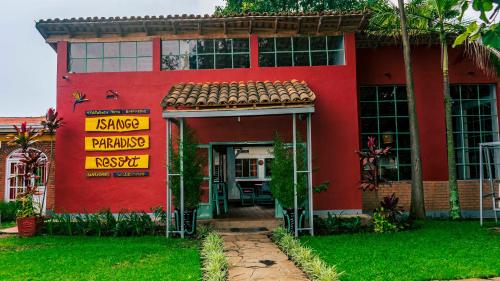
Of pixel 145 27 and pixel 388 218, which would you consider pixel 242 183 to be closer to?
pixel 145 27

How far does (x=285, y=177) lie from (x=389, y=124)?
4.78 meters

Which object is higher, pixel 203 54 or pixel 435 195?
pixel 203 54

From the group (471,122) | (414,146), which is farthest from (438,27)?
(414,146)

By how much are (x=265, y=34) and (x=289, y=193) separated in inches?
178

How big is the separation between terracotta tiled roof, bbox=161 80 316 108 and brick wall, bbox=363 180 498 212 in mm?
3804

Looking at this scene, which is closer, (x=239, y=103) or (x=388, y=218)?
(x=239, y=103)

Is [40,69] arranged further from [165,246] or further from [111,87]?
[165,246]

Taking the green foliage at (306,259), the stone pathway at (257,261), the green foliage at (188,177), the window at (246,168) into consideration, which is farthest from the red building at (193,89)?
the window at (246,168)

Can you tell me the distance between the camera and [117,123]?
426 inches

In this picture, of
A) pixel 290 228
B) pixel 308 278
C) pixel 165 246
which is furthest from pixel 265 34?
pixel 308 278

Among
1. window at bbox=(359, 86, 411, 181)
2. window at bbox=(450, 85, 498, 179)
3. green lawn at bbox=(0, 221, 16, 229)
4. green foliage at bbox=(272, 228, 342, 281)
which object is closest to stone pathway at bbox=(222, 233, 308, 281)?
green foliage at bbox=(272, 228, 342, 281)

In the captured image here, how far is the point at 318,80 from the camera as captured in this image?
10969 millimetres

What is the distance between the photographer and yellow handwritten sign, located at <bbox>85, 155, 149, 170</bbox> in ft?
35.1

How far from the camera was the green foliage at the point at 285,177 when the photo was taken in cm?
894
